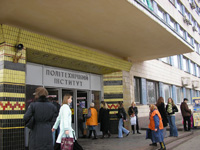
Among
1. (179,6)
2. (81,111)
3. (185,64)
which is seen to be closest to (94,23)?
(81,111)

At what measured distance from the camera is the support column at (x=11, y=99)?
6469 millimetres

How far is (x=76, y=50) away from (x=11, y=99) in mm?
3375

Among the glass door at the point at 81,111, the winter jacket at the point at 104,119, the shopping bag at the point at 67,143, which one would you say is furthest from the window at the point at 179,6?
the shopping bag at the point at 67,143

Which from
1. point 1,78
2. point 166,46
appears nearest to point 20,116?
point 1,78

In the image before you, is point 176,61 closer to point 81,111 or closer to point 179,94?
point 179,94

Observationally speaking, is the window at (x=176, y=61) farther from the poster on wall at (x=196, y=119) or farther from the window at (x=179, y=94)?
the poster on wall at (x=196, y=119)

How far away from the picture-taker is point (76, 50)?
362 inches

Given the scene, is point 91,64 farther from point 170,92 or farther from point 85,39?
point 170,92

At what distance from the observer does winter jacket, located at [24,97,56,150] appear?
3.95 meters

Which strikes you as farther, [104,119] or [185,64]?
[185,64]

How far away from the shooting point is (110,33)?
9102 mm

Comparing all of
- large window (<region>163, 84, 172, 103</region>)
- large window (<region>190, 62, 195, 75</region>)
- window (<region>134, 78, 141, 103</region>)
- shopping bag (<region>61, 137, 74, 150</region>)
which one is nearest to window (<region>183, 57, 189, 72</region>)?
large window (<region>190, 62, 195, 75</region>)

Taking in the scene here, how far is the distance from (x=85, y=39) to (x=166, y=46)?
4.12m

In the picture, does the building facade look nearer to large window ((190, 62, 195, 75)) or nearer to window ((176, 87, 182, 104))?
window ((176, 87, 182, 104))
